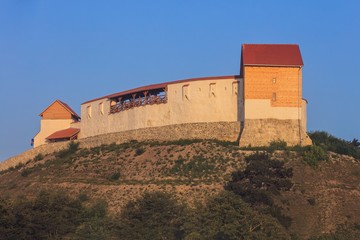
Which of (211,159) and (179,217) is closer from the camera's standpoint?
(179,217)

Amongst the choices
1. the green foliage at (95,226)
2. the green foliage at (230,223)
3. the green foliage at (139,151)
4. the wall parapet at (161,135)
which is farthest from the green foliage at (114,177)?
the green foliage at (230,223)

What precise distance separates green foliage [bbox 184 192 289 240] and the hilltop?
607cm

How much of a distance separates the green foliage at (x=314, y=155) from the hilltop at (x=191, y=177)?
0.19 meters

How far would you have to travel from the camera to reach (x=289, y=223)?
202ft

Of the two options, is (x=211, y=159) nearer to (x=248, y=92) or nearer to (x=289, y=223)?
(x=248, y=92)

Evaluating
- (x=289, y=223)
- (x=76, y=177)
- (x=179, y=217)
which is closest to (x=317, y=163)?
(x=289, y=223)

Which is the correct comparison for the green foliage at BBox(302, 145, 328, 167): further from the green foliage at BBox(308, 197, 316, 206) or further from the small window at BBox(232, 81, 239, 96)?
the small window at BBox(232, 81, 239, 96)

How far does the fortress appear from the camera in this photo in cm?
7388

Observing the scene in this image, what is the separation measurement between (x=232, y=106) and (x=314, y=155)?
30.6ft

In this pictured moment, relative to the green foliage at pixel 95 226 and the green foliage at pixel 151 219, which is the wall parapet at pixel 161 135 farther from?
the green foliage at pixel 95 226

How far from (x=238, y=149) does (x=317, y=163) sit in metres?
6.99

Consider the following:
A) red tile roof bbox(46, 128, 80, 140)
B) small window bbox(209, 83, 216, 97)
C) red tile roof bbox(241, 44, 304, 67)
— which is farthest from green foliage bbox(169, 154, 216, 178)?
red tile roof bbox(46, 128, 80, 140)

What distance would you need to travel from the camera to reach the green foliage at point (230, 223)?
55.4 meters

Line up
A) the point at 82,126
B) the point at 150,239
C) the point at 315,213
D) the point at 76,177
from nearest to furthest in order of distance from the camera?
the point at 150,239
the point at 315,213
the point at 76,177
the point at 82,126
